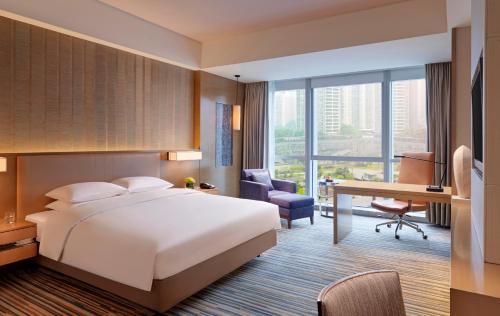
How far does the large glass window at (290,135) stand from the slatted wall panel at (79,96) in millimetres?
2242

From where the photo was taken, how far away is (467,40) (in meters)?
3.55

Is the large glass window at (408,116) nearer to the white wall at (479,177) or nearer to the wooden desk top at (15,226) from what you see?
the white wall at (479,177)

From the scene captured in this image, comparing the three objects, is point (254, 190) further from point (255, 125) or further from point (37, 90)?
point (37, 90)

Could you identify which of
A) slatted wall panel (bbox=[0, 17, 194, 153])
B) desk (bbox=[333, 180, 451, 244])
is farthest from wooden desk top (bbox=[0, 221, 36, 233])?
desk (bbox=[333, 180, 451, 244])

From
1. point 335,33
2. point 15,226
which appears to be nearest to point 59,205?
point 15,226

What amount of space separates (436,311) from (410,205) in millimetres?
1999

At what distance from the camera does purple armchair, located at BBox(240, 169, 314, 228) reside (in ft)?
16.0

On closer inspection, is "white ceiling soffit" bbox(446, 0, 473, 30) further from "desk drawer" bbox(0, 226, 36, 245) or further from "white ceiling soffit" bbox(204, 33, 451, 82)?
"desk drawer" bbox(0, 226, 36, 245)

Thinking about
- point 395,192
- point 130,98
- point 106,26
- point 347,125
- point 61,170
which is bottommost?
point 395,192

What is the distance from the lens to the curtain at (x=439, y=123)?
4797mm

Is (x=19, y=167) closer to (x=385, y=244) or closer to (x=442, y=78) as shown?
(x=385, y=244)

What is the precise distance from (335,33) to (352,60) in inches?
28.0

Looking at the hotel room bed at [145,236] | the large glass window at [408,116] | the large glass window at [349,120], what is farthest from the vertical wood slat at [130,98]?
the large glass window at [408,116]

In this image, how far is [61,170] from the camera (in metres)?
3.62
